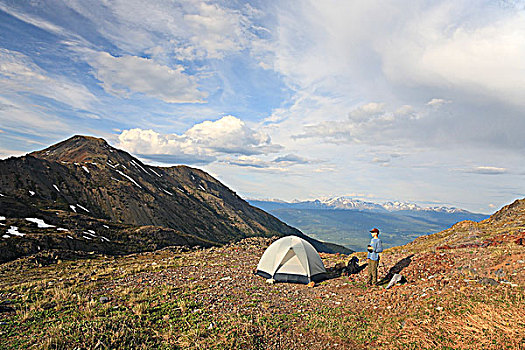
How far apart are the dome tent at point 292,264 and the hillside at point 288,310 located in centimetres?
72

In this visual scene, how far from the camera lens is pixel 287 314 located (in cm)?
1248

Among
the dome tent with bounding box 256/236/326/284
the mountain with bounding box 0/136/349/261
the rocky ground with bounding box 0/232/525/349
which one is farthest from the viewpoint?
the mountain with bounding box 0/136/349/261

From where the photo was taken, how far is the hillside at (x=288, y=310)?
9.40 meters

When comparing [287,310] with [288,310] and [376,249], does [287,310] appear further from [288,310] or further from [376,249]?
[376,249]

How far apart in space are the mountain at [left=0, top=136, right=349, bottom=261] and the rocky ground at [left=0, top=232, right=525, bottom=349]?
28.0 metres

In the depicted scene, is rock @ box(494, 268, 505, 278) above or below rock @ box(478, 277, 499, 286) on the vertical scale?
above

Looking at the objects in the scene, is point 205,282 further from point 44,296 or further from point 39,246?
point 39,246

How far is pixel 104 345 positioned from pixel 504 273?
56.2ft

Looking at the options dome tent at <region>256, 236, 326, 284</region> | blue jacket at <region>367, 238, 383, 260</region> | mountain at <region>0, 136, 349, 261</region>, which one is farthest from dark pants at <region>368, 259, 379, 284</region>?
mountain at <region>0, 136, 349, 261</region>

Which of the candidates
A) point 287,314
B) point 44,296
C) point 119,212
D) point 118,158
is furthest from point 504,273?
point 118,158

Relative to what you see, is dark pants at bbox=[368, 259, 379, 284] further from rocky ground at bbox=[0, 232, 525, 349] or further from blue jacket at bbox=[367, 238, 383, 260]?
rocky ground at bbox=[0, 232, 525, 349]

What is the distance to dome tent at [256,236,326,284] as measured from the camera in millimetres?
18125

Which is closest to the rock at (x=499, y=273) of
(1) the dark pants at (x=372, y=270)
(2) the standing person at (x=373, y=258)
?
(2) the standing person at (x=373, y=258)

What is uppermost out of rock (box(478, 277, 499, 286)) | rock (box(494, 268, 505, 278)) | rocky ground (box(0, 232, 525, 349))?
rock (box(494, 268, 505, 278))
